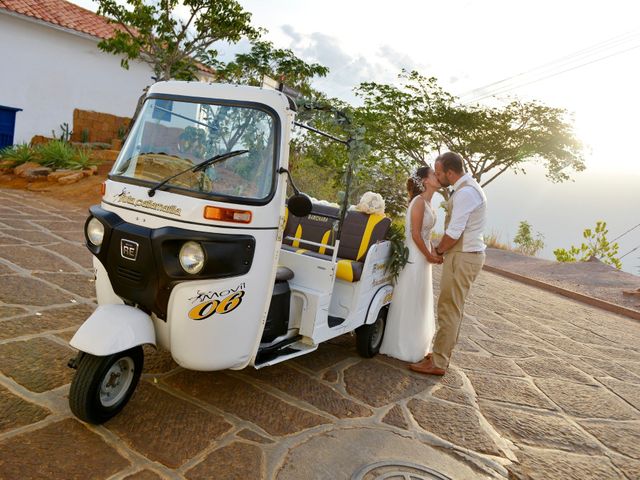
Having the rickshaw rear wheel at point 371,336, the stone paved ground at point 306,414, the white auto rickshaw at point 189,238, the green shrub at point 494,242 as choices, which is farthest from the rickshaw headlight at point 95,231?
the green shrub at point 494,242

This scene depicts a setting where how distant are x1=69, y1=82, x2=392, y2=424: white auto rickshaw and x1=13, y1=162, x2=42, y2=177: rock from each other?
39.9 feet

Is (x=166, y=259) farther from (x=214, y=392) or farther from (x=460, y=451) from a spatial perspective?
(x=460, y=451)

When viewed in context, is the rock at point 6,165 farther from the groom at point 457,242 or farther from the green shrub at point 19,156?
the groom at point 457,242

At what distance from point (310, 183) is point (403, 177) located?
10.6 meters

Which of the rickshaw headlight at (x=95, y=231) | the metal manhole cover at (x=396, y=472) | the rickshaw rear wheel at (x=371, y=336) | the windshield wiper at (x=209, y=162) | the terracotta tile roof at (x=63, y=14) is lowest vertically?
the metal manhole cover at (x=396, y=472)

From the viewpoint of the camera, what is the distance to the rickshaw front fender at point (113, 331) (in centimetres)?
299

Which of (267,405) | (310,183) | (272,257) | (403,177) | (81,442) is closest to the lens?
(81,442)

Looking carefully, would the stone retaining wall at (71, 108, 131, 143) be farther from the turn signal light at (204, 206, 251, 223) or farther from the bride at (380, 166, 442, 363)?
the turn signal light at (204, 206, 251, 223)

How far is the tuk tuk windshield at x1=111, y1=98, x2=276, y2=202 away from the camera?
3.40 m

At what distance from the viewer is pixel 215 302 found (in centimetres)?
326

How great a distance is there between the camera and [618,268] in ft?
58.3

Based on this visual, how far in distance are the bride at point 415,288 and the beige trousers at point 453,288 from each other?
0.31 metres

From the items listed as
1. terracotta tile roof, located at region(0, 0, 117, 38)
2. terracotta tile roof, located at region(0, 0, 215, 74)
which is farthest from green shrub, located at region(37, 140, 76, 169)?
terracotta tile roof, located at region(0, 0, 117, 38)

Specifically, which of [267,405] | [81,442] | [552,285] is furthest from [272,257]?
[552,285]
